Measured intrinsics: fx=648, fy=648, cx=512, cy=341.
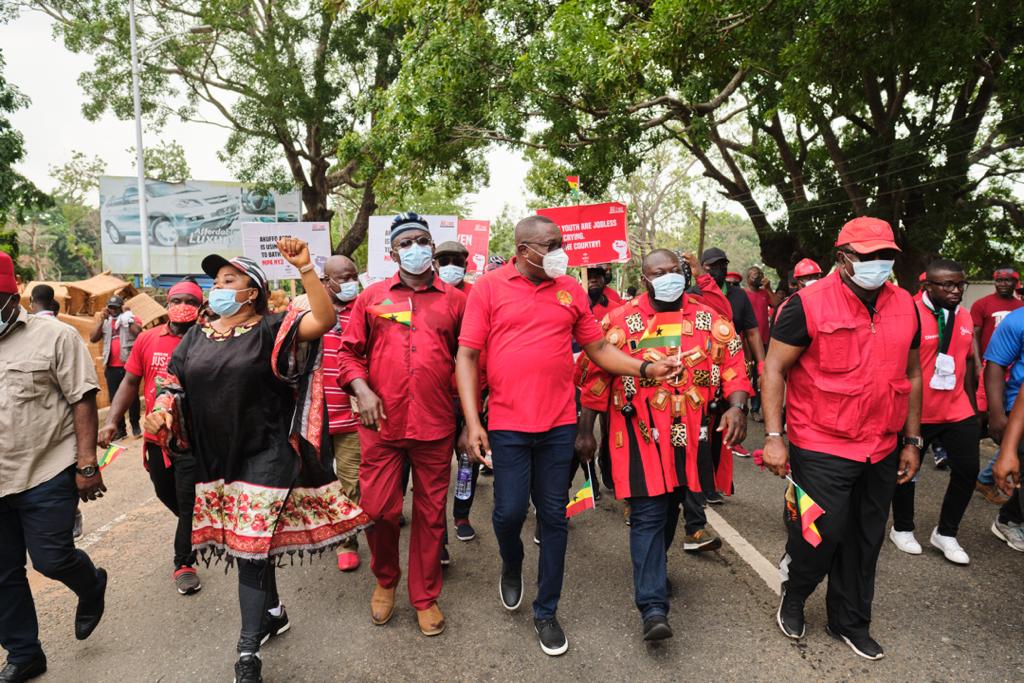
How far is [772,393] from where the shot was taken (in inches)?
125

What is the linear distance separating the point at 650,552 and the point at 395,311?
1.80m

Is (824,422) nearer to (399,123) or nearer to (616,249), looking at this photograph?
(616,249)

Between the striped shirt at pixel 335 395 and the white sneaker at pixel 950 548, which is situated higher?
the striped shirt at pixel 335 395

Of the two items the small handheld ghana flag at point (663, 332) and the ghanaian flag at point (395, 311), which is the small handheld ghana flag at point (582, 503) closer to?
the small handheld ghana flag at point (663, 332)

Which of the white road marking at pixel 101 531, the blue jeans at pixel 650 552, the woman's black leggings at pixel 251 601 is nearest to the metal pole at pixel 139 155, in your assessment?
the white road marking at pixel 101 531

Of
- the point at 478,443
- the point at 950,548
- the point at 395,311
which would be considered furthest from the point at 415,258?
the point at 950,548

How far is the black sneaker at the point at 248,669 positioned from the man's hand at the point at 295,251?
5.74ft

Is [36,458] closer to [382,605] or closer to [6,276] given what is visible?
[6,276]

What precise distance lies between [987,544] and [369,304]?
4.30 meters

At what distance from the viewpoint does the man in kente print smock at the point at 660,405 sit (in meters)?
3.23

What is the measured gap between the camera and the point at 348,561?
426 cm

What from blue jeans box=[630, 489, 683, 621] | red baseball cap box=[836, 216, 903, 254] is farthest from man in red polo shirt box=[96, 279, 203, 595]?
red baseball cap box=[836, 216, 903, 254]

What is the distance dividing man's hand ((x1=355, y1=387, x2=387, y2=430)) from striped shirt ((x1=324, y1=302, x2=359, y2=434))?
1.08m

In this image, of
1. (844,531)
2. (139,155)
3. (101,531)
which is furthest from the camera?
(139,155)
